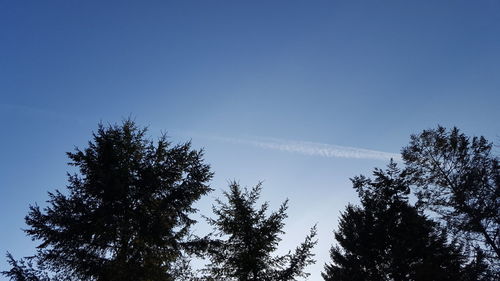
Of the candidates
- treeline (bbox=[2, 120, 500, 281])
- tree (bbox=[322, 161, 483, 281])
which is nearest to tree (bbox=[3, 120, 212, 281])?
treeline (bbox=[2, 120, 500, 281])

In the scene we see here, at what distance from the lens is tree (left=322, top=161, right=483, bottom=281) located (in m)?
14.1

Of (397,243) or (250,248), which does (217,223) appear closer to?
(250,248)

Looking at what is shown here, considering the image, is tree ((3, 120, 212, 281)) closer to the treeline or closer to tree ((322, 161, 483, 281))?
the treeline

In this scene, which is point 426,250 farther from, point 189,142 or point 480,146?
point 189,142

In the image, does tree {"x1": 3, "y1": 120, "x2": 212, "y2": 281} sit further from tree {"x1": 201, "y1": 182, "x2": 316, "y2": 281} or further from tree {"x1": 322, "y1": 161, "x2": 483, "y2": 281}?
tree {"x1": 322, "y1": 161, "x2": 483, "y2": 281}

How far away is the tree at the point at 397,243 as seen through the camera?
555 inches

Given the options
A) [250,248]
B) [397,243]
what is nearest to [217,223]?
[250,248]

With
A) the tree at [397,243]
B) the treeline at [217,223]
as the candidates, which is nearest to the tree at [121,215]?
the treeline at [217,223]

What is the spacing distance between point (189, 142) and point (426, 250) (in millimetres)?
13163

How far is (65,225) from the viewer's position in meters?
10.8

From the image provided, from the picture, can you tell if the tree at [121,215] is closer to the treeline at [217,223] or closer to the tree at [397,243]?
the treeline at [217,223]

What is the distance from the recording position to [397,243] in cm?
1534

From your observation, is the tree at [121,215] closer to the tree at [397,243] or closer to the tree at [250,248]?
the tree at [250,248]

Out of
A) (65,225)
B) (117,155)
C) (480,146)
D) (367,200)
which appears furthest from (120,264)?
(480,146)
